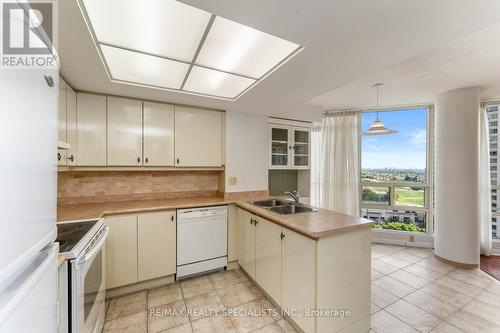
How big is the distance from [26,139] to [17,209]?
0.18m

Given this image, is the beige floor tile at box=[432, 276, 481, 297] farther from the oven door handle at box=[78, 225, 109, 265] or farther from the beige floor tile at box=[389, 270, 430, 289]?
the oven door handle at box=[78, 225, 109, 265]

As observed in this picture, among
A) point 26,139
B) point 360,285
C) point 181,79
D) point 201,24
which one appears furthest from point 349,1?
point 360,285

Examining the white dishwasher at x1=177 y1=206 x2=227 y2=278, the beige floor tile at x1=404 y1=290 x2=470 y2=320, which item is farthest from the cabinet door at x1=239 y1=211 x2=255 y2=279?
the beige floor tile at x1=404 y1=290 x2=470 y2=320

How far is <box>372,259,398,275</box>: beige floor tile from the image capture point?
2736 millimetres

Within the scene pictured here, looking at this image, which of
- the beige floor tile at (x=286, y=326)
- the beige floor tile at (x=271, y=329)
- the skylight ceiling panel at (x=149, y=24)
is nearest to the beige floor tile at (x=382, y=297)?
the beige floor tile at (x=286, y=326)

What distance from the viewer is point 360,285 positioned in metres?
1.66

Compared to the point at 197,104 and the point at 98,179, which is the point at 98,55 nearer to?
the point at 197,104

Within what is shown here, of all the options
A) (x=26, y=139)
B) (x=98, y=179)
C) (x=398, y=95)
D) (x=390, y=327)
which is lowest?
(x=390, y=327)

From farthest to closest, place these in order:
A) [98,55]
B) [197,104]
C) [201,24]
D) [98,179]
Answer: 1. [197,104]
2. [98,179]
3. [98,55]
4. [201,24]

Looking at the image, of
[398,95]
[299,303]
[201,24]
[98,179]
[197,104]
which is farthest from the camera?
[398,95]

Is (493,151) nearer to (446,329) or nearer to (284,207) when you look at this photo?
(446,329)

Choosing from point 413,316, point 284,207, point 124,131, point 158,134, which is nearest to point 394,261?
point 413,316

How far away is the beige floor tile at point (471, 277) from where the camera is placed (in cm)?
245

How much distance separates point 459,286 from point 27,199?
379 centimetres
